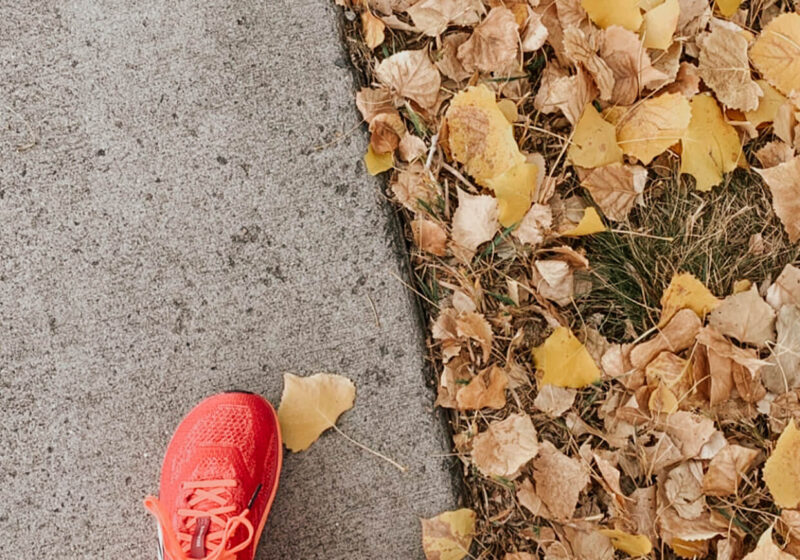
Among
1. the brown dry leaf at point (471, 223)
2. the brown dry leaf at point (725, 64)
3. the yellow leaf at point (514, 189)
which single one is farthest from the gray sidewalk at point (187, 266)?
the brown dry leaf at point (725, 64)

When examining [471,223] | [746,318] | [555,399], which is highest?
[471,223]

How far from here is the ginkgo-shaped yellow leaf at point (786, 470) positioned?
140 cm

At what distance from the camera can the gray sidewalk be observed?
1.48m

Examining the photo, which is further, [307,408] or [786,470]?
[307,408]

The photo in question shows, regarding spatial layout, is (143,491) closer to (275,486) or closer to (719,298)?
(275,486)

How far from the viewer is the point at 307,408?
59.2 inches

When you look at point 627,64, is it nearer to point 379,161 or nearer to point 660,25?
point 660,25

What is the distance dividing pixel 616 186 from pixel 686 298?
28 centimetres

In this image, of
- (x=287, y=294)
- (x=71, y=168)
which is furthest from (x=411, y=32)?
(x=71, y=168)

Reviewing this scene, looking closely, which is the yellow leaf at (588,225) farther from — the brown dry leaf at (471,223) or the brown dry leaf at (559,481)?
the brown dry leaf at (559,481)

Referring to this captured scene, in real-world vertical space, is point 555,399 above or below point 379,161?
below

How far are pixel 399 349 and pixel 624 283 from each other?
1.70ft

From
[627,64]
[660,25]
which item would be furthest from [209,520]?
[660,25]

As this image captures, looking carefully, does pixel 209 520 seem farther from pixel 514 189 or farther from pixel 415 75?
pixel 415 75
